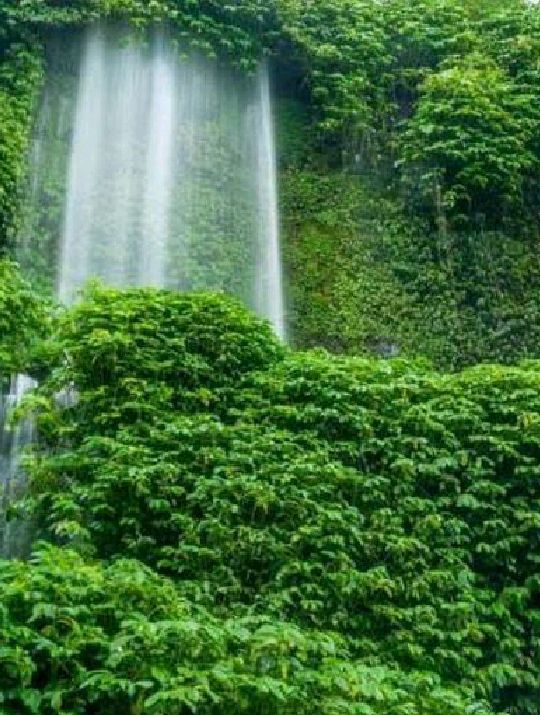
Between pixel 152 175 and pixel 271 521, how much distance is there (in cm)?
710

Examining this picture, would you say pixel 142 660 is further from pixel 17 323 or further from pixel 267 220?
pixel 267 220

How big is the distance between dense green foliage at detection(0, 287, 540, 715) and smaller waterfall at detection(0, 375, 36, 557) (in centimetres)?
21

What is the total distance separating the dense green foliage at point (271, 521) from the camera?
16.6 ft

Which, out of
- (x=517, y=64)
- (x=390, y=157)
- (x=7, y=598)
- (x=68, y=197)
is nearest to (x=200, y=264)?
(x=68, y=197)

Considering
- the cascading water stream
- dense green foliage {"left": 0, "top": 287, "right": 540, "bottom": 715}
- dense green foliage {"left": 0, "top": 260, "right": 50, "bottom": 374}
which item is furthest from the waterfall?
dense green foliage {"left": 0, "top": 287, "right": 540, "bottom": 715}

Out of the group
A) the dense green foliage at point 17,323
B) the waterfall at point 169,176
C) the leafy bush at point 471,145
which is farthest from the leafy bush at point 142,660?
the leafy bush at point 471,145

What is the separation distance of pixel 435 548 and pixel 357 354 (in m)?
4.41

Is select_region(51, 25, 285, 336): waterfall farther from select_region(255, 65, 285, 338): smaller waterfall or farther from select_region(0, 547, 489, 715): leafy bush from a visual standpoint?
select_region(0, 547, 489, 715): leafy bush

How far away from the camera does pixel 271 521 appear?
23.2 ft

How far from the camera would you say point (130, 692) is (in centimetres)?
462

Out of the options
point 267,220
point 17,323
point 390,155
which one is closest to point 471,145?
point 390,155

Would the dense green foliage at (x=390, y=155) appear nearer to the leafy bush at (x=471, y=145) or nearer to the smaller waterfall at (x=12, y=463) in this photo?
the leafy bush at (x=471, y=145)

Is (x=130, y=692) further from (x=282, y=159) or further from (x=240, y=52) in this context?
(x=240, y=52)

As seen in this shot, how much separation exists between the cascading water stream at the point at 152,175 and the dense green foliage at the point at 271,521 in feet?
11.8
